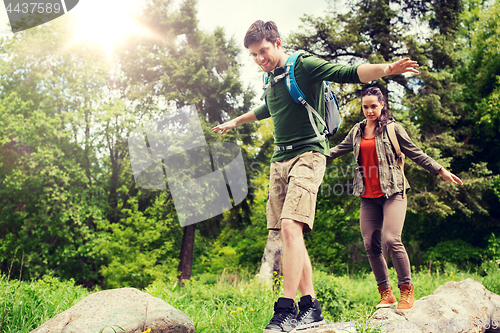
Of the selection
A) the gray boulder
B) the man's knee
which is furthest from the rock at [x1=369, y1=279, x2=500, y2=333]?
the man's knee

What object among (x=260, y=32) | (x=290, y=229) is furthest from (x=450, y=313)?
(x=260, y=32)

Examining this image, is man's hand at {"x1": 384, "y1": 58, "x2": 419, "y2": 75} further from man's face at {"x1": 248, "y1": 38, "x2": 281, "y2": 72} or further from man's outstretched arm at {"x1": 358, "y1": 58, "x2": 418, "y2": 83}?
man's face at {"x1": 248, "y1": 38, "x2": 281, "y2": 72}

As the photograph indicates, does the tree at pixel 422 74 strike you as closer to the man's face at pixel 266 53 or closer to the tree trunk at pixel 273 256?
the tree trunk at pixel 273 256

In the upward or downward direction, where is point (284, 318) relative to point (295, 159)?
downward

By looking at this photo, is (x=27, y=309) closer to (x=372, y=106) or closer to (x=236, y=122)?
(x=236, y=122)

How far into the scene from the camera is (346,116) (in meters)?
11.7

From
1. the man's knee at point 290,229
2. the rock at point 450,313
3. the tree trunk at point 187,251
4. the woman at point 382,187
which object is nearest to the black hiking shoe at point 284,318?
the man's knee at point 290,229

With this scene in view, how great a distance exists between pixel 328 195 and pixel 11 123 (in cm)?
1337

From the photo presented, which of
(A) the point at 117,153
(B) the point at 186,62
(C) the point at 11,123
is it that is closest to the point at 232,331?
(B) the point at 186,62

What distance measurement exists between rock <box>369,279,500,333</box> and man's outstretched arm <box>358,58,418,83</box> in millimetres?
1659

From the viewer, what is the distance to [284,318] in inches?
80.7

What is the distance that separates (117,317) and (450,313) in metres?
3.18

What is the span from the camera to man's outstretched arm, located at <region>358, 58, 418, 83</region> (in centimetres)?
196

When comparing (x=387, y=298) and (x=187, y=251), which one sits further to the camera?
(x=187, y=251)
